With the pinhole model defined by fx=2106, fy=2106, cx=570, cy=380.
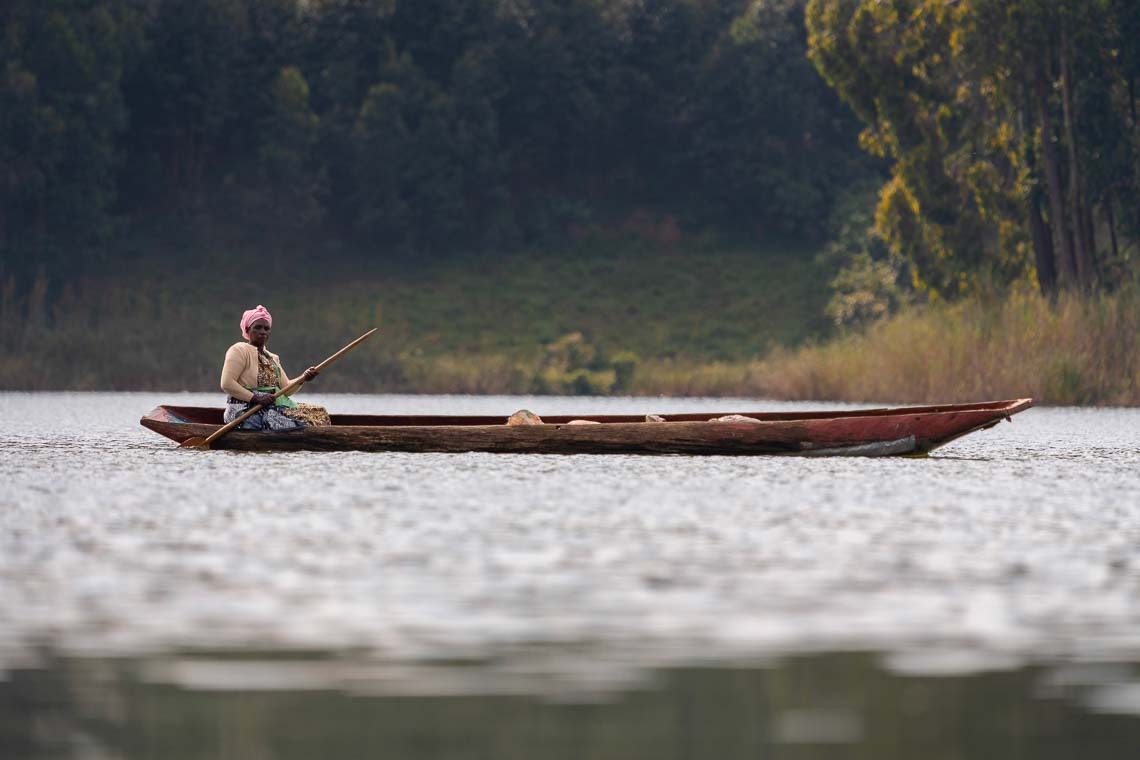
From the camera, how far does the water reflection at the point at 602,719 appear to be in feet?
20.9

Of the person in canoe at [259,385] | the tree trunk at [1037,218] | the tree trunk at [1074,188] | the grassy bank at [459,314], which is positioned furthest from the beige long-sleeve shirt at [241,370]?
the grassy bank at [459,314]

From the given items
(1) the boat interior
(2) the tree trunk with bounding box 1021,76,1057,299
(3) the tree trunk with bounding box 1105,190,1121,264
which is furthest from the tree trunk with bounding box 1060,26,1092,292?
(1) the boat interior

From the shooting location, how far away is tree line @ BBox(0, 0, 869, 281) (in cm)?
5953

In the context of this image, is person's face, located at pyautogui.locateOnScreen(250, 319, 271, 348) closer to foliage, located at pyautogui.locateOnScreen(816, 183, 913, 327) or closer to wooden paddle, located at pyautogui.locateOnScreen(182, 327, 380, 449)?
wooden paddle, located at pyautogui.locateOnScreen(182, 327, 380, 449)

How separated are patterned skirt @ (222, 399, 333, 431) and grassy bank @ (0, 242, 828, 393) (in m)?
27.1

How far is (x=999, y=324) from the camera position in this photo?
1350 inches

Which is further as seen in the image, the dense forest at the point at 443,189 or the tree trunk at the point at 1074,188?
the dense forest at the point at 443,189

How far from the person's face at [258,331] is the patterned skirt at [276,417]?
2.21ft

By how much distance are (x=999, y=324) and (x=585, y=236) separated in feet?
120

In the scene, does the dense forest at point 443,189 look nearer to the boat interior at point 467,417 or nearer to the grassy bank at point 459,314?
the grassy bank at point 459,314

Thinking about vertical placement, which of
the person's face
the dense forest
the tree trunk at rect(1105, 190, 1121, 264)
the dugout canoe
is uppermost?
the dense forest

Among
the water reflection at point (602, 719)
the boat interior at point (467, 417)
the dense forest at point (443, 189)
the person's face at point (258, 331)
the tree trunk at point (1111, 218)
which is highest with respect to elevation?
the dense forest at point (443, 189)

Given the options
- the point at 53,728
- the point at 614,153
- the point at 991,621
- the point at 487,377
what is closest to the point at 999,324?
the point at 487,377

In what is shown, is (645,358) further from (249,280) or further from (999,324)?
(999,324)
